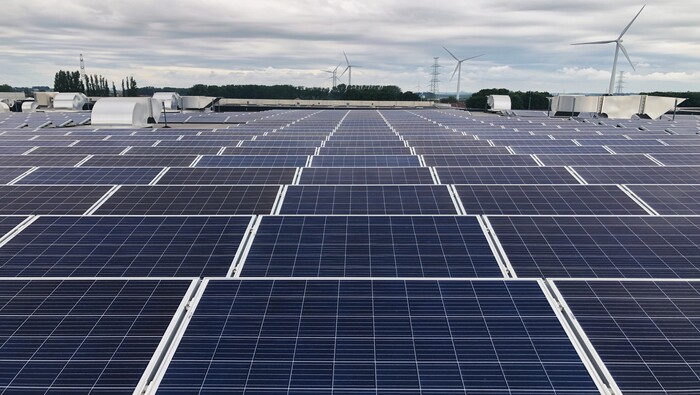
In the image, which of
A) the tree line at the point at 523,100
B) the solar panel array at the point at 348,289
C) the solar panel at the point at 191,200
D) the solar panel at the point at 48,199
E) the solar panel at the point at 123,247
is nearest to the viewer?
the solar panel array at the point at 348,289

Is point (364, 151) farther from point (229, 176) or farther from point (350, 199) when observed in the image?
point (350, 199)

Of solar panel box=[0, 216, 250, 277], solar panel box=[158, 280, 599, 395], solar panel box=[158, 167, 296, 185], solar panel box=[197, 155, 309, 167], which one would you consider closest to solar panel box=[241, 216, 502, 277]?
solar panel box=[0, 216, 250, 277]

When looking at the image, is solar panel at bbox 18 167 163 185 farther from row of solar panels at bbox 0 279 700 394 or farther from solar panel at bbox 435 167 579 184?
solar panel at bbox 435 167 579 184

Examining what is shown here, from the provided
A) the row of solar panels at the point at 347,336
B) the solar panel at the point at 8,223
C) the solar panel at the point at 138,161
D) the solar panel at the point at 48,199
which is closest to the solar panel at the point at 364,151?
the solar panel at the point at 138,161

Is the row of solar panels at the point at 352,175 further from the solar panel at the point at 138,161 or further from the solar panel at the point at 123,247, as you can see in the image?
the solar panel at the point at 123,247

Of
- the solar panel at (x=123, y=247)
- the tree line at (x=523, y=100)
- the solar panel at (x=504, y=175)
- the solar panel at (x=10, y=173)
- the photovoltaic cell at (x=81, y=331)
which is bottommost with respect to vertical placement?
the photovoltaic cell at (x=81, y=331)

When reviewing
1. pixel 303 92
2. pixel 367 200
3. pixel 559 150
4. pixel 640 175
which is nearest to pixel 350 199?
pixel 367 200
